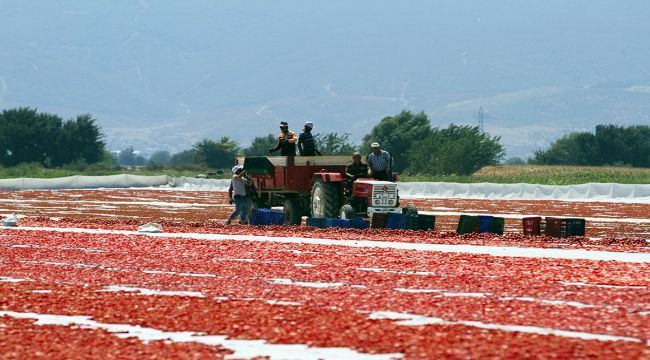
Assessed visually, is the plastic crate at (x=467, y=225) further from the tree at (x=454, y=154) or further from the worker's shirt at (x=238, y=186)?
the tree at (x=454, y=154)

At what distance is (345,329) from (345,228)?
17.8 m

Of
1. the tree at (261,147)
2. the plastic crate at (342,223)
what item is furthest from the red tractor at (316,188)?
the tree at (261,147)

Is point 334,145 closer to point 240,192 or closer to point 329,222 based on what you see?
point 240,192

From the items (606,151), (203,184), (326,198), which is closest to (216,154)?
(606,151)

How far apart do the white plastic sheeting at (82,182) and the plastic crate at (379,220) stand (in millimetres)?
51802

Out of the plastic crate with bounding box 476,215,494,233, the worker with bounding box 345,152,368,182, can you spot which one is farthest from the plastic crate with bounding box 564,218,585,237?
the worker with bounding box 345,152,368,182

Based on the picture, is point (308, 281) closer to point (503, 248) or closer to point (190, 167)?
point (503, 248)

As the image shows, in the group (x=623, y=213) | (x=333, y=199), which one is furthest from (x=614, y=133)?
(x=333, y=199)

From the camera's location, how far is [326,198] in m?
30.8

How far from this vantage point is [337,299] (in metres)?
14.6

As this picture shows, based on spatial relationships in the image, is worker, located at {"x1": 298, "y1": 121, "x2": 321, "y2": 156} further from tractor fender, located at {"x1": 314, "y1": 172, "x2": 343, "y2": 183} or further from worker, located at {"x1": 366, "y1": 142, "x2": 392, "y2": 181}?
worker, located at {"x1": 366, "y1": 142, "x2": 392, "y2": 181}

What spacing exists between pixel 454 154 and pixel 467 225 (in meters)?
75.9

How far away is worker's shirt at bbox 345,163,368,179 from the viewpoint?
101 ft

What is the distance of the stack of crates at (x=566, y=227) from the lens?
28.0 m
